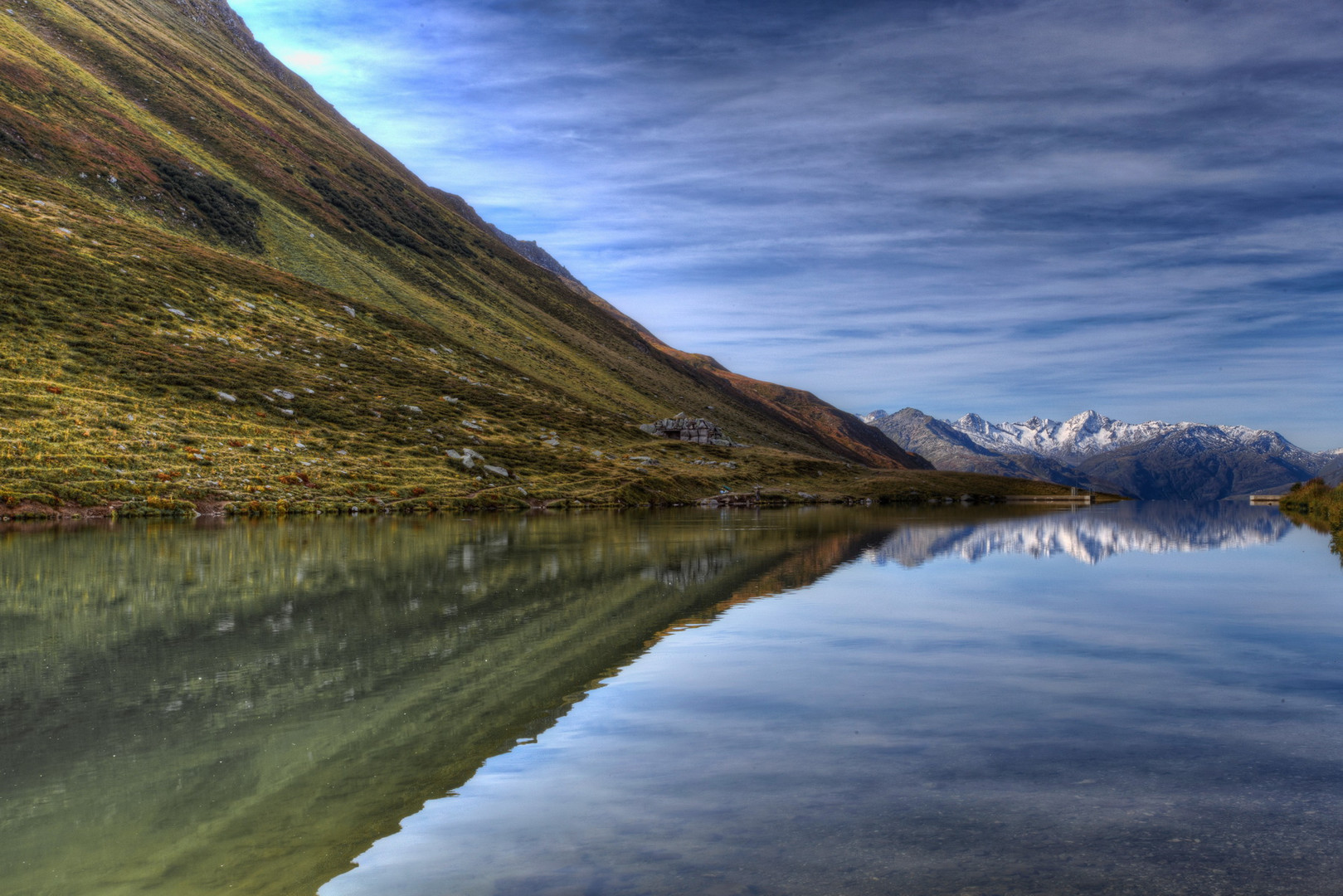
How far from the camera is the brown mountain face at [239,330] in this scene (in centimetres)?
5784

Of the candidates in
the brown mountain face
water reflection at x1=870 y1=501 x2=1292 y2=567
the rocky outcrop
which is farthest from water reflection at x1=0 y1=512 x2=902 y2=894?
the rocky outcrop

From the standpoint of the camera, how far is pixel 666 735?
11.1m

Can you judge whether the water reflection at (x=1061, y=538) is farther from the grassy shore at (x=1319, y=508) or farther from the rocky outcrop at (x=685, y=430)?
the rocky outcrop at (x=685, y=430)

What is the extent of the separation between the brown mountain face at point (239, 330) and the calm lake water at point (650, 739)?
120ft

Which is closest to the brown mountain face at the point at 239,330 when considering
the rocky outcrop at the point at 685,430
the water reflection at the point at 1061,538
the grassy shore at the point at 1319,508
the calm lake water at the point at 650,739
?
the rocky outcrop at the point at 685,430

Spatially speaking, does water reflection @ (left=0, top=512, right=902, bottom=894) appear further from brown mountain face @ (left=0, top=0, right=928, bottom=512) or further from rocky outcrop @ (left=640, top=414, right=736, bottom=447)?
rocky outcrop @ (left=640, top=414, right=736, bottom=447)

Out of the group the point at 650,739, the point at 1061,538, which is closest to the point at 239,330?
the point at 1061,538

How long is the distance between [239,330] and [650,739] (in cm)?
8736

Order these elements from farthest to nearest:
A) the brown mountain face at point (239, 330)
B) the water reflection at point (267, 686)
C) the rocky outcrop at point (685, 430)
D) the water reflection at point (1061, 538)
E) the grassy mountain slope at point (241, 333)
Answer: the rocky outcrop at point (685, 430)
the brown mountain face at point (239, 330)
the grassy mountain slope at point (241, 333)
the water reflection at point (1061, 538)
the water reflection at point (267, 686)

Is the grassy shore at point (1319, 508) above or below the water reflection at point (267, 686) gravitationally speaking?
above

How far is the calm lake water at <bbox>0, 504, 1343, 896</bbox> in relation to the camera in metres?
7.22

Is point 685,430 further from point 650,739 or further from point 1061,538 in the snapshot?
point 650,739

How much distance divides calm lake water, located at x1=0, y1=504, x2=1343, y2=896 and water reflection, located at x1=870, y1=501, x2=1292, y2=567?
15.9 meters

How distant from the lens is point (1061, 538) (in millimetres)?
52719
